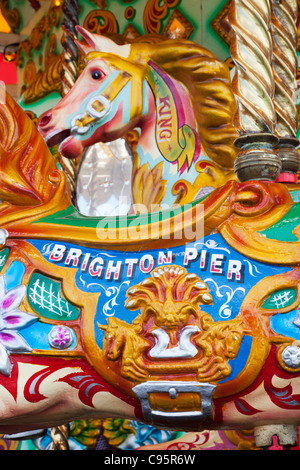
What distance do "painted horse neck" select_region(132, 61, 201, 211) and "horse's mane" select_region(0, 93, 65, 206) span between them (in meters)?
0.90

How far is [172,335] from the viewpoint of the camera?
4.28ft

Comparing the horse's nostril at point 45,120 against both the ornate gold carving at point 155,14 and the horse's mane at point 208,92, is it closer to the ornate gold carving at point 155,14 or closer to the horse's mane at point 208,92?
the horse's mane at point 208,92

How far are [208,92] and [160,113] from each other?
22 cm

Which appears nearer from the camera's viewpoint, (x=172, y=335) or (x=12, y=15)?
(x=172, y=335)

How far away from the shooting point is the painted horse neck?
2.48 meters

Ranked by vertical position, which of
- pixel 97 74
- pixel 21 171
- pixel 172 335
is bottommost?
pixel 172 335

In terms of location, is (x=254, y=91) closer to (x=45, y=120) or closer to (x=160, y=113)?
(x=160, y=113)

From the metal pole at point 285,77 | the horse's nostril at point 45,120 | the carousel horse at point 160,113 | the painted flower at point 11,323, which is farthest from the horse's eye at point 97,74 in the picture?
the painted flower at point 11,323

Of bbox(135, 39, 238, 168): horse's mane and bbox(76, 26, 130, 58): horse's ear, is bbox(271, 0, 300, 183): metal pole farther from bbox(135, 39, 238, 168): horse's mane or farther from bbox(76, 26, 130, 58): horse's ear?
bbox(76, 26, 130, 58): horse's ear

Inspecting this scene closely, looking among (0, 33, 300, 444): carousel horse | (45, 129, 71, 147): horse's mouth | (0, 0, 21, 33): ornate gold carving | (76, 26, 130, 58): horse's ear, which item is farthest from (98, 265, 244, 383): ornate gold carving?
(0, 0, 21, 33): ornate gold carving

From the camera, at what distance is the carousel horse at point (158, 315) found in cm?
128

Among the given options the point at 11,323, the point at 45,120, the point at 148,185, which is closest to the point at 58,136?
the point at 45,120

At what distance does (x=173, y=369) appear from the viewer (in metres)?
1.29
